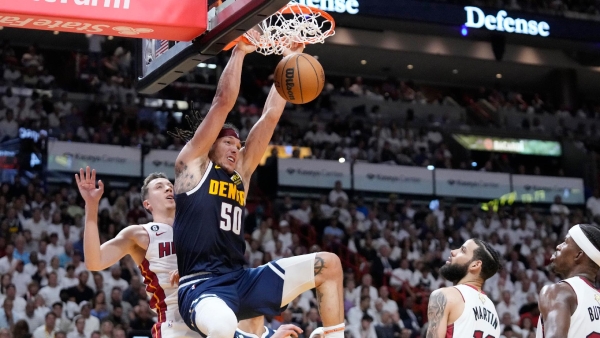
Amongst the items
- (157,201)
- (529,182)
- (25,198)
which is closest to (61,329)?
(25,198)

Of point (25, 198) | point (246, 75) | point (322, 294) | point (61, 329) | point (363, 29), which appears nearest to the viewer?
point (322, 294)

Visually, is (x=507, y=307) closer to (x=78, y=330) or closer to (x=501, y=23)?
(x=78, y=330)

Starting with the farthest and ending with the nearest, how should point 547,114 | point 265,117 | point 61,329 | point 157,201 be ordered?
point 547,114 → point 61,329 → point 157,201 → point 265,117

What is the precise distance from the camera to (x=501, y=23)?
73.0 feet

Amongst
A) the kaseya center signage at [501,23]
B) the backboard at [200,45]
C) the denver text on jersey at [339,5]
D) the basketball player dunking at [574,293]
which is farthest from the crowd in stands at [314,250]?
the basketball player dunking at [574,293]

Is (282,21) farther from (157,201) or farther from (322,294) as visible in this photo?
(322,294)

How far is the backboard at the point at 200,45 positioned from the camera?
540 centimetres

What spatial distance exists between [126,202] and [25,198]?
1.82 meters

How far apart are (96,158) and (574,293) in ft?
44.6

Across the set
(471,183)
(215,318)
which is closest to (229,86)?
(215,318)

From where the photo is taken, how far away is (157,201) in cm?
689

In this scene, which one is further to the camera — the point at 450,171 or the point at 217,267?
the point at 450,171

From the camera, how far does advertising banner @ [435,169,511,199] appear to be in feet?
68.7

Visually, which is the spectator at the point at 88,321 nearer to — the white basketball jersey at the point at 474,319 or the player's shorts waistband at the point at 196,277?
the player's shorts waistband at the point at 196,277
